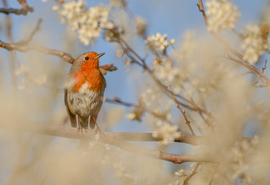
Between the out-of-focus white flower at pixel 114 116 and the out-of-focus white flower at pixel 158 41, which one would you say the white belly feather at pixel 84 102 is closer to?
the out-of-focus white flower at pixel 114 116

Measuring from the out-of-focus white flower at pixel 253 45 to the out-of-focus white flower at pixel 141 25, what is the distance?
0.68 meters

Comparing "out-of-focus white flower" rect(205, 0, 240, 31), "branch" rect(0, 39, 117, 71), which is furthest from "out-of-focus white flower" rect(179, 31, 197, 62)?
"branch" rect(0, 39, 117, 71)

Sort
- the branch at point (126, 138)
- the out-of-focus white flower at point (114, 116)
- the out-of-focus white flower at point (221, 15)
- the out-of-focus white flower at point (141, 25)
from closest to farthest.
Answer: the out-of-focus white flower at point (221, 15), the out-of-focus white flower at point (141, 25), the branch at point (126, 138), the out-of-focus white flower at point (114, 116)

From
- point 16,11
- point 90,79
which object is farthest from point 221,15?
point 90,79

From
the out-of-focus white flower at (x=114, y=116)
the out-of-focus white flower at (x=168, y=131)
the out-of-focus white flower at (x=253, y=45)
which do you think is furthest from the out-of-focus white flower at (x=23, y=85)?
the out-of-focus white flower at (x=114, y=116)

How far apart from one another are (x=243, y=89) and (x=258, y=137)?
0.39m

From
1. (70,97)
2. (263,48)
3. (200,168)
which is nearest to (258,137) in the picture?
(263,48)

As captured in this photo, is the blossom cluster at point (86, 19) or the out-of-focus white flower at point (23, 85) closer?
the blossom cluster at point (86, 19)

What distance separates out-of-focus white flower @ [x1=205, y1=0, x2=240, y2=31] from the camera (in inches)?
69.6

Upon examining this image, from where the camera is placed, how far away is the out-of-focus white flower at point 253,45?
5.55 ft

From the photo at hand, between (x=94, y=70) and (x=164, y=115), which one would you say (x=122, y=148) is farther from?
(x=94, y=70)

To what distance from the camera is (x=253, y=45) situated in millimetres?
1703

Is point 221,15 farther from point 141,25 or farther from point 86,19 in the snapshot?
point 86,19

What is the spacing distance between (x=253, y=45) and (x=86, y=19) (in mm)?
1024
